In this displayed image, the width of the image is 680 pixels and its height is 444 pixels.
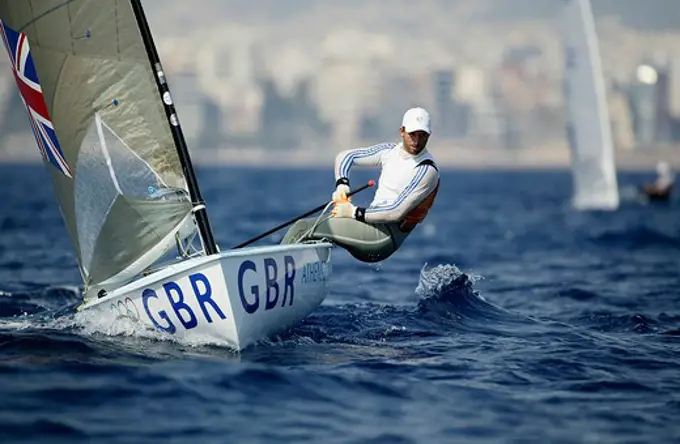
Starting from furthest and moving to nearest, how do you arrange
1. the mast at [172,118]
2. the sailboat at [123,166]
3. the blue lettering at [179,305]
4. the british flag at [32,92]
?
1. the british flag at [32,92]
2. the mast at [172,118]
3. the sailboat at [123,166]
4. the blue lettering at [179,305]

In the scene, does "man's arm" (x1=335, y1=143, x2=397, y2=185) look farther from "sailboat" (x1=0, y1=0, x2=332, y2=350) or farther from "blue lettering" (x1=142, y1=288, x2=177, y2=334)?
"blue lettering" (x1=142, y1=288, x2=177, y2=334)

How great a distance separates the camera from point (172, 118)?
8070 millimetres

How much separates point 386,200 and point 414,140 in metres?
0.54

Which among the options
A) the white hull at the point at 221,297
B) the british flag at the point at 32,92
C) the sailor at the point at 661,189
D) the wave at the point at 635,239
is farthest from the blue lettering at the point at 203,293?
the sailor at the point at 661,189

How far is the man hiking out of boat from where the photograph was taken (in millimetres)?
8367

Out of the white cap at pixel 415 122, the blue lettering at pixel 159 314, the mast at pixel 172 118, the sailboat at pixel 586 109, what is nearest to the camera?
the blue lettering at pixel 159 314

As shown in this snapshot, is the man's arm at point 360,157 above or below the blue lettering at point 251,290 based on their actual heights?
above

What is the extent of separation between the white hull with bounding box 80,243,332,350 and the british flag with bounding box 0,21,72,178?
1.25 m

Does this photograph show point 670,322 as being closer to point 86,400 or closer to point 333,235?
point 333,235

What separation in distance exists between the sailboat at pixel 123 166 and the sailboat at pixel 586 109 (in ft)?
79.9

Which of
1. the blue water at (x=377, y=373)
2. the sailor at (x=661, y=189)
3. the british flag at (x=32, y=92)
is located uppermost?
the british flag at (x=32, y=92)

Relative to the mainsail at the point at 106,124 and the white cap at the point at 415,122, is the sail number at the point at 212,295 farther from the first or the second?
the white cap at the point at 415,122

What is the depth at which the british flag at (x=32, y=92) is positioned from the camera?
8.41 metres

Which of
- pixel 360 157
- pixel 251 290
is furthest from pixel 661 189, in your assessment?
pixel 251 290
